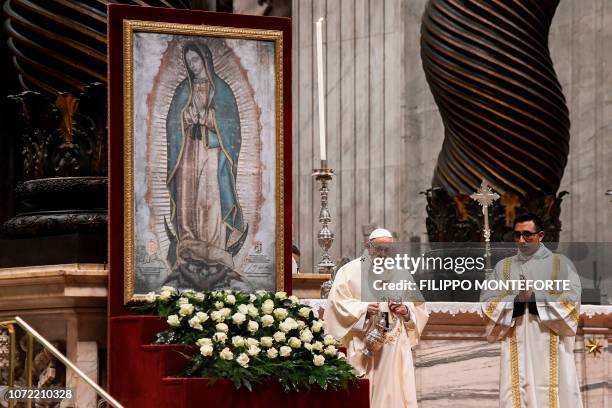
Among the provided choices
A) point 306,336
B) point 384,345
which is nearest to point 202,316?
point 306,336

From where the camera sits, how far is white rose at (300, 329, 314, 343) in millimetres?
9227

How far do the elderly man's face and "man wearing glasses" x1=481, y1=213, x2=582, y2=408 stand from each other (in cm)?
64

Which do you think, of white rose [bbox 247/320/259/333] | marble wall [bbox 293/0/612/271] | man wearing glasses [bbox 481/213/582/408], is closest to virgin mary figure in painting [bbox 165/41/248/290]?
white rose [bbox 247/320/259/333]

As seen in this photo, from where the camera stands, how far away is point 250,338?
9078mm

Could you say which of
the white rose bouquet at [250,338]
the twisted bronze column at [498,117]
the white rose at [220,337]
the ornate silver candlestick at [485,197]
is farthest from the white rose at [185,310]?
the twisted bronze column at [498,117]

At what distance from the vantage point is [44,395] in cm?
858

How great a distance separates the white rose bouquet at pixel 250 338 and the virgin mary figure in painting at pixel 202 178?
0.99ft

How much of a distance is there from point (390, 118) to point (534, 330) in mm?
5511

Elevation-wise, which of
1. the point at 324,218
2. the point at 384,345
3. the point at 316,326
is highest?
the point at 324,218

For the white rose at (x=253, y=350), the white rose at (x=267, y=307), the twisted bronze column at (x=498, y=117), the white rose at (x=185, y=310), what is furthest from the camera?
the twisted bronze column at (x=498, y=117)

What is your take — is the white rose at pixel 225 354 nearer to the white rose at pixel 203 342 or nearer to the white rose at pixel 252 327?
the white rose at pixel 203 342

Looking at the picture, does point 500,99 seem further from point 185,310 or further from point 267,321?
point 185,310

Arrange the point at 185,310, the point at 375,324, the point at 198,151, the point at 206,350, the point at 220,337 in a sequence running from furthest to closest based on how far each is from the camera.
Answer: the point at 375,324
the point at 198,151
the point at 185,310
the point at 220,337
the point at 206,350

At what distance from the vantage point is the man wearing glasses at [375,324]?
410 inches
